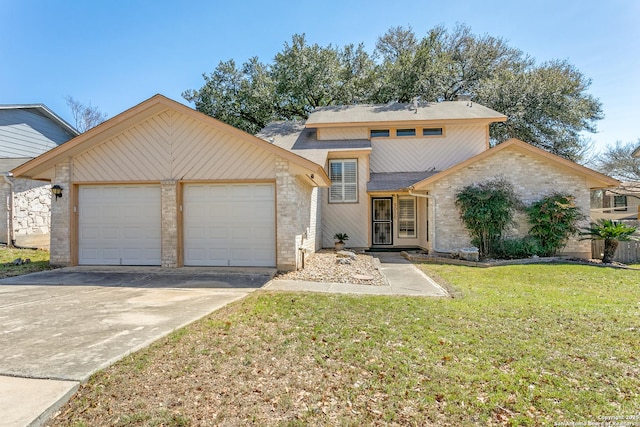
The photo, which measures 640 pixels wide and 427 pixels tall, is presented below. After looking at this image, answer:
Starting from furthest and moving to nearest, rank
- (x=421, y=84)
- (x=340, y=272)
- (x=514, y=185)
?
(x=421, y=84) → (x=514, y=185) → (x=340, y=272)

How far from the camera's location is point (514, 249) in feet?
37.2

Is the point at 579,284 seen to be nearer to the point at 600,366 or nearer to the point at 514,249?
the point at 514,249

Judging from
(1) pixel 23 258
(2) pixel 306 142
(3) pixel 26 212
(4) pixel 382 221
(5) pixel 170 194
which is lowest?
(1) pixel 23 258

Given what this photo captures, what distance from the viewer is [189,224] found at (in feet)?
29.7

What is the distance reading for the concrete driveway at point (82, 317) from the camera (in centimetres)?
292

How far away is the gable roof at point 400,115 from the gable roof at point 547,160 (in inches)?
152

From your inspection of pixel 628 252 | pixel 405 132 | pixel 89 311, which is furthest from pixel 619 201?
pixel 89 311

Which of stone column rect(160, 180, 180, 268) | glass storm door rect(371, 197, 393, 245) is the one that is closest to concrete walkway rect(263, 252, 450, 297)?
stone column rect(160, 180, 180, 268)

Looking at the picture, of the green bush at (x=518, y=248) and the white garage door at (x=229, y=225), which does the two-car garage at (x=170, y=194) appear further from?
the green bush at (x=518, y=248)

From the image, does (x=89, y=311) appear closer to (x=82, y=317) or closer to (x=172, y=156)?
(x=82, y=317)

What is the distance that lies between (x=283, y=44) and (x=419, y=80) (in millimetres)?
10139

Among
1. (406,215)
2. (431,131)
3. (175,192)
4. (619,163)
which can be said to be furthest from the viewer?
(619,163)

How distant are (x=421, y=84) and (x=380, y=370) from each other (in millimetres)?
21666

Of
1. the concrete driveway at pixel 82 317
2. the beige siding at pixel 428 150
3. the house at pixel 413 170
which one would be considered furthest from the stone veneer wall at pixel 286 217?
the beige siding at pixel 428 150
